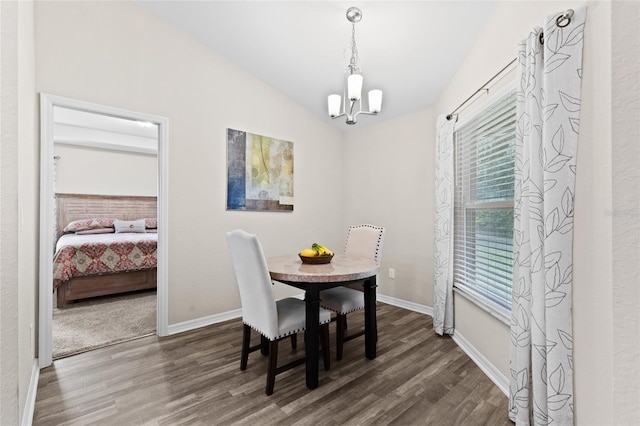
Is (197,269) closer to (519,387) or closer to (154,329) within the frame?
(154,329)

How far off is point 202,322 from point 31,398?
52.9 inches

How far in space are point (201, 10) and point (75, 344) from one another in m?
3.06

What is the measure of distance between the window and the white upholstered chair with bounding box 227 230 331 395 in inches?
49.2

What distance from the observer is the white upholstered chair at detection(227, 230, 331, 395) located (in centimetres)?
180

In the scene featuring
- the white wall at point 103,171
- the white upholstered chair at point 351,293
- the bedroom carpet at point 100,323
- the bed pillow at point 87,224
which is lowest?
the bedroom carpet at point 100,323

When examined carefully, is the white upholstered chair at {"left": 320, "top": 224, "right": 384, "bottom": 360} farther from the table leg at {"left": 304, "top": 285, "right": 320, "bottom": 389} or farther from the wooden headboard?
the wooden headboard

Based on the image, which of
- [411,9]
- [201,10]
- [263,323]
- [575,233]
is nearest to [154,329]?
[263,323]

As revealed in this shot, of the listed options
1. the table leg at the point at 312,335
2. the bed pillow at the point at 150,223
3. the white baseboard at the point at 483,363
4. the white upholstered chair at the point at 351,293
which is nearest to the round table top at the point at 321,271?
the table leg at the point at 312,335

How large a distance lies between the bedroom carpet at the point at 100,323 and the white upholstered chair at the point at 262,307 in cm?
150

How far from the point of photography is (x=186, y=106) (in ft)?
9.55

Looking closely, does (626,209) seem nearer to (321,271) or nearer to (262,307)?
(321,271)

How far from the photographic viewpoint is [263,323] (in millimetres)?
1896

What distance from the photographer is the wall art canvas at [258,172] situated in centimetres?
322

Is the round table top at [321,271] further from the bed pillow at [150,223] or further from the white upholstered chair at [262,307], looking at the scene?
the bed pillow at [150,223]
